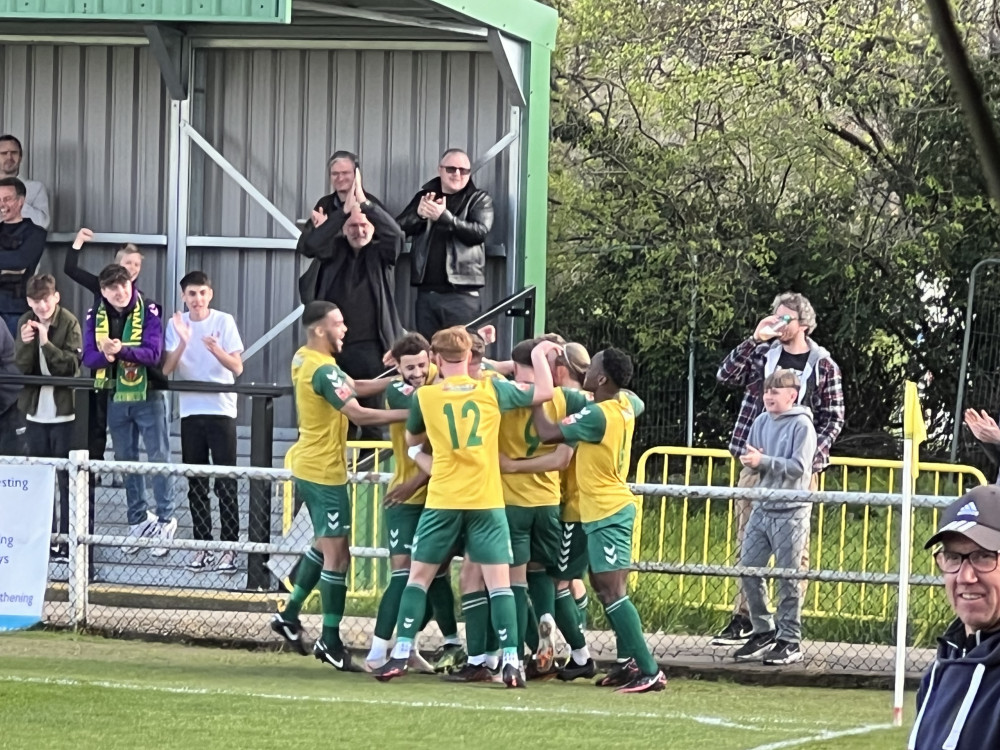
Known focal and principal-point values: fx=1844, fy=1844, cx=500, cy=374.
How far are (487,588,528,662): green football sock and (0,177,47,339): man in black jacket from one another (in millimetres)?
6033

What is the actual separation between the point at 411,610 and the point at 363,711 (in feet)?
3.16

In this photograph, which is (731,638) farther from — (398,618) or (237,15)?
(237,15)

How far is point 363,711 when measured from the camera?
27.4ft

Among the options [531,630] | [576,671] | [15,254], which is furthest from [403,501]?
[15,254]

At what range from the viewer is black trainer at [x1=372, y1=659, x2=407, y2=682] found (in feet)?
30.7

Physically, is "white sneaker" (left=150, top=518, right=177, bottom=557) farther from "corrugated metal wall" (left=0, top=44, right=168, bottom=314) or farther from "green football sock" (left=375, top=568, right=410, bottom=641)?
"corrugated metal wall" (left=0, top=44, right=168, bottom=314)

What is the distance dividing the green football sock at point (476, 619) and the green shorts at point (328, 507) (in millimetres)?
792

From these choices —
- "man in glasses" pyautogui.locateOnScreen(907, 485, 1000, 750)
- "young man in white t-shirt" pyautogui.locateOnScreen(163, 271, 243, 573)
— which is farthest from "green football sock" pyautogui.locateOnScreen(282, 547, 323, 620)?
"man in glasses" pyautogui.locateOnScreen(907, 485, 1000, 750)

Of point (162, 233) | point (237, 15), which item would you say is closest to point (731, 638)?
point (237, 15)

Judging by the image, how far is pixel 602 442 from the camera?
933 cm

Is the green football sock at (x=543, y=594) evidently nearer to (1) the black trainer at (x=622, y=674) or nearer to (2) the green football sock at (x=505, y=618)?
(1) the black trainer at (x=622, y=674)

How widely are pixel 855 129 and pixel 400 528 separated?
45.4 feet

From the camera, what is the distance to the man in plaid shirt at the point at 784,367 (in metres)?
10.6

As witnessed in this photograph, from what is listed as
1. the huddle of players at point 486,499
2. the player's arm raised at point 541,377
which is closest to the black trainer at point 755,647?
the huddle of players at point 486,499
